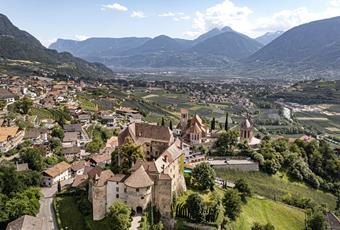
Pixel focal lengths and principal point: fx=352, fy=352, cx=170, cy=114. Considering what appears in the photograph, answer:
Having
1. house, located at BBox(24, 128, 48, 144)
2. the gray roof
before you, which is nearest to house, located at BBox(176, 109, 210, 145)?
the gray roof

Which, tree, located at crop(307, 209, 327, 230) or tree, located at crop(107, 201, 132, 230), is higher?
tree, located at crop(107, 201, 132, 230)

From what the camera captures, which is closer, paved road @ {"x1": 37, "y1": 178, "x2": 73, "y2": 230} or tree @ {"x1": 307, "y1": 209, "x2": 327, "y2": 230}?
paved road @ {"x1": 37, "y1": 178, "x2": 73, "y2": 230}

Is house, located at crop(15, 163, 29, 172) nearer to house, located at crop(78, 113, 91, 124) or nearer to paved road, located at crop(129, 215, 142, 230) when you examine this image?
paved road, located at crop(129, 215, 142, 230)

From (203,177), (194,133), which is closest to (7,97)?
(194,133)

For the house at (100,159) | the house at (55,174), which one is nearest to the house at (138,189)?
the house at (55,174)

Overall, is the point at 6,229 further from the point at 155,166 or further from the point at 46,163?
the point at 46,163
